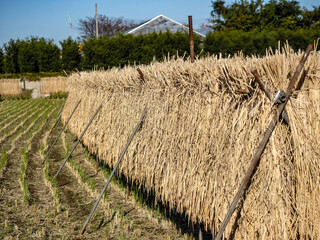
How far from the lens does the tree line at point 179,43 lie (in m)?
26.0

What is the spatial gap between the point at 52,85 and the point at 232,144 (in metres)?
30.2

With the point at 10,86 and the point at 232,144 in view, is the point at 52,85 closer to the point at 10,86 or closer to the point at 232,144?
the point at 10,86

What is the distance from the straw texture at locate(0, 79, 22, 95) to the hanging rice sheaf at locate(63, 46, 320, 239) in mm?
26969

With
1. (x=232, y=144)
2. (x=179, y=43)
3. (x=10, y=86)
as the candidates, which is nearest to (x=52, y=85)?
(x=10, y=86)

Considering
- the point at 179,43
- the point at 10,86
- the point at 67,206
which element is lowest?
the point at 67,206

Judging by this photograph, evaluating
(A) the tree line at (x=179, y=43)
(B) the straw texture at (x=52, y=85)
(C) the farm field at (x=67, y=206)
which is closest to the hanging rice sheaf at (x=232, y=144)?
(C) the farm field at (x=67, y=206)

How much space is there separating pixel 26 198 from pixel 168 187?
3008 mm

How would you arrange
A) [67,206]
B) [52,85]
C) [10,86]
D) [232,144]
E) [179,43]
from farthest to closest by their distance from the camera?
[52,85] < [10,86] < [179,43] < [67,206] < [232,144]

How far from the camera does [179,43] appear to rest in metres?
26.2

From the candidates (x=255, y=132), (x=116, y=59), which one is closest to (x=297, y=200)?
(x=255, y=132)

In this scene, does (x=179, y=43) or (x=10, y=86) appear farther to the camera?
(x=10, y=86)

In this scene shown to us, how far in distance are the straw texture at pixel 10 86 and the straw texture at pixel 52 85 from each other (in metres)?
2.05

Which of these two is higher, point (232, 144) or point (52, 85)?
point (52, 85)

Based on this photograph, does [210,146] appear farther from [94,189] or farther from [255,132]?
[94,189]
